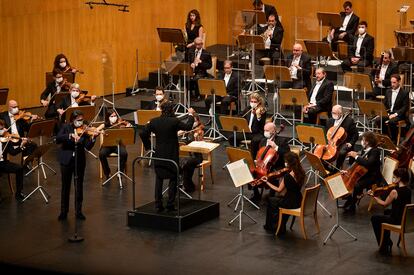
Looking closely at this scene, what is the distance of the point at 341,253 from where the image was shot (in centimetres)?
1374

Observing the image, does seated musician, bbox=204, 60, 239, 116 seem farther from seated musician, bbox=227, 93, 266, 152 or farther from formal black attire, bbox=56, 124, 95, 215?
formal black attire, bbox=56, 124, 95, 215

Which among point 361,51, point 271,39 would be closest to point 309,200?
point 361,51

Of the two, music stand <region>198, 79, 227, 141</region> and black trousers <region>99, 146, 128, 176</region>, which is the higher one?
music stand <region>198, 79, 227, 141</region>

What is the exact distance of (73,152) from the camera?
14.9m

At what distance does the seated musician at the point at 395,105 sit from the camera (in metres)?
17.9

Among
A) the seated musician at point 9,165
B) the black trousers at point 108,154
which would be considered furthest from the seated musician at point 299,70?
the seated musician at point 9,165

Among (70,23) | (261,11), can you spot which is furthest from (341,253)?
(70,23)

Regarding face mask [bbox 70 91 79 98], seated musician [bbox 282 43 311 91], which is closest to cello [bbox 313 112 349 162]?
seated musician [bbox 282 43 311 91]

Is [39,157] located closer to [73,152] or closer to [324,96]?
[73,152]

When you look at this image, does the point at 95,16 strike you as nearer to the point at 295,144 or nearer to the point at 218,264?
the point at 295,144

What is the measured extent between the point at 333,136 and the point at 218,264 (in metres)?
3.76

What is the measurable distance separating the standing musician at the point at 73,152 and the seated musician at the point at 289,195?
258 centimetres

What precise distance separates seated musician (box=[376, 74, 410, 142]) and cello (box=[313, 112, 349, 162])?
1730mm

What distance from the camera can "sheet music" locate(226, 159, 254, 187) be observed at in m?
14.5
